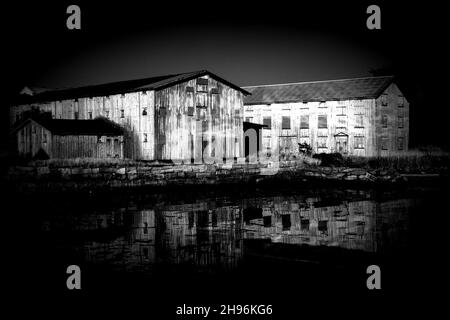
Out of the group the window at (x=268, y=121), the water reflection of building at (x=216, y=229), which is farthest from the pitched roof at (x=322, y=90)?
the water reflection of building at (x=216, y=229)

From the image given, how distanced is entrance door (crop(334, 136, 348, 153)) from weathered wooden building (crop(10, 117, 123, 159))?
1855cm

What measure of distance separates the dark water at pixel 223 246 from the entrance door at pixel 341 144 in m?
22.0

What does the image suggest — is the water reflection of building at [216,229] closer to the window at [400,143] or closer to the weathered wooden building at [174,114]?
the weathered wooden building at [174,114]

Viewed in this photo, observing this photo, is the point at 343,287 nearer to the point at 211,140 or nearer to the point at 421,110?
the point at 211,140

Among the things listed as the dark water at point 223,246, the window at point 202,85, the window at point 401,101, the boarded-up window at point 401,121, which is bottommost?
the dark water at point 223,246

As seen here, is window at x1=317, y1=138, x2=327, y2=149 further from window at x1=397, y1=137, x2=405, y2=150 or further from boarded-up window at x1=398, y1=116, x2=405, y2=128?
boarded-up window at x1=398, y1=116, x2=405, y2=128

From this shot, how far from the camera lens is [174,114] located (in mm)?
33094

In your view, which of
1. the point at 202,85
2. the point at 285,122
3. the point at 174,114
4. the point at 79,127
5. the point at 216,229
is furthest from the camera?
the point at 285,122

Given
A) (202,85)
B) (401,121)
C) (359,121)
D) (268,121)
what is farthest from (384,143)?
(202,85)

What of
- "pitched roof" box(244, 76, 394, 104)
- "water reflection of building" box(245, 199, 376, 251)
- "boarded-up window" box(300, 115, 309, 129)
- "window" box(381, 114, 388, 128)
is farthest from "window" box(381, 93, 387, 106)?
"water reflection of building" box(245, 199, 376, 251)

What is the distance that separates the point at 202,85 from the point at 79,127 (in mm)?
8279

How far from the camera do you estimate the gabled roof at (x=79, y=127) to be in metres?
31.1

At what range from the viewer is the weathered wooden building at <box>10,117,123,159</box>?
101 ft

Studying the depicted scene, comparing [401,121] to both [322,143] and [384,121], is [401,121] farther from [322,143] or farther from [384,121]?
[322,143]
